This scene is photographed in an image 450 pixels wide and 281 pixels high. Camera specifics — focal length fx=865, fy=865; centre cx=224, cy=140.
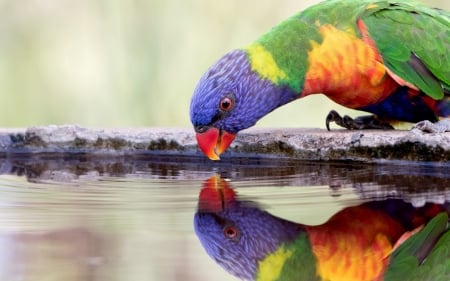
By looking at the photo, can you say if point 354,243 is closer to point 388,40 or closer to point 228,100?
point 228,100

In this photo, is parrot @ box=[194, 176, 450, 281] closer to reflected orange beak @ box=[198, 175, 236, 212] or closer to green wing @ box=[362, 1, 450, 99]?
reflected orange beak @ box=[198, 175, 236, 212]

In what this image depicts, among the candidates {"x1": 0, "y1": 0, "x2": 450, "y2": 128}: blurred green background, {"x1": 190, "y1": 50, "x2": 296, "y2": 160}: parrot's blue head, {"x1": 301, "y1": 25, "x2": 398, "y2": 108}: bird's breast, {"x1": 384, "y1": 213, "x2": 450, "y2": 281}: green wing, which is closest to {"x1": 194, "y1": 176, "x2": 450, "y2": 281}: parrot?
{"x1": 384, "y1": 213, "x2": 450, "y2": 281}: green wing

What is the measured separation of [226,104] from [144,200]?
99 centimetres

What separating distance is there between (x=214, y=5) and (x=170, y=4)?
315 millimetres

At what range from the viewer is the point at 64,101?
239 inches

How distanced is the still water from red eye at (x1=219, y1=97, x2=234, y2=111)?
0.83 feet

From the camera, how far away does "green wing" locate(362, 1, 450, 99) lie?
3670 millimetres

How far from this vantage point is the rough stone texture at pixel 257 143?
11.0 ft

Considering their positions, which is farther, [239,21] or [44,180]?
[239,21]

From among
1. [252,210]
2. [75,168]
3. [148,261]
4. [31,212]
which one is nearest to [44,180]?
[75,168]

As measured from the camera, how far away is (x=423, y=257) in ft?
6.19

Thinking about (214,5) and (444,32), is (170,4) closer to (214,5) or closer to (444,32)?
(214,5)

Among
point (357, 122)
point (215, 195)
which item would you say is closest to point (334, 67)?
point (357, 122)

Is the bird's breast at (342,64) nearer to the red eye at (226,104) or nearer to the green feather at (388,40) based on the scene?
the green feather at (388,40)
